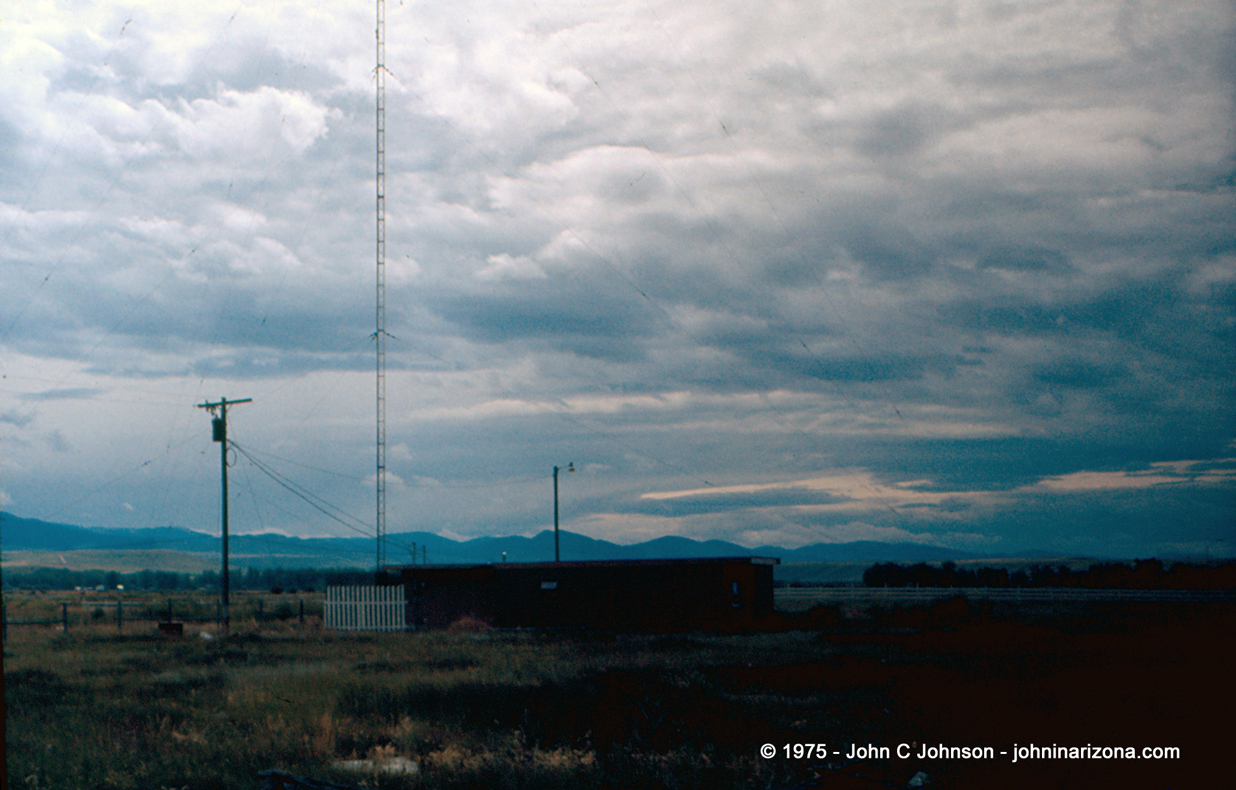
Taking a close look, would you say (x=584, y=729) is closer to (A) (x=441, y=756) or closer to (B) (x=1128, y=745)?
(A) (x=441, y=756)

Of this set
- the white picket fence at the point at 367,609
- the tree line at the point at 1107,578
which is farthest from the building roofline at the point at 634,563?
the tree line at the point at 1107,578

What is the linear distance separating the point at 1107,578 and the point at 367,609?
6132 cm

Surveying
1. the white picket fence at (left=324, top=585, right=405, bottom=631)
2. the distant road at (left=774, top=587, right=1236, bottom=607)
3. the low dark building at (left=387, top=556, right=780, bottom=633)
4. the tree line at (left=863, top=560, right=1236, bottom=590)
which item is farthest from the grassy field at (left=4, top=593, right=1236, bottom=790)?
the tree line at (left=863, top=560, right=1236, bottom=590)

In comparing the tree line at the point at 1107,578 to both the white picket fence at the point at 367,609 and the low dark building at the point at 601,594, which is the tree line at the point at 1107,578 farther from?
the white picket fence at the point at 367,609

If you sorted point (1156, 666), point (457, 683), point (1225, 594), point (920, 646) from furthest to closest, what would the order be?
point (1225, 594) < point (920, 646) < point (1156, 666) < point (457, 683)

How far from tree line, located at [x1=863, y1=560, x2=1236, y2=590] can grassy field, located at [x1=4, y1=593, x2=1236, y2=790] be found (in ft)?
144

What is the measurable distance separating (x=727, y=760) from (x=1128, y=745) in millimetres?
5425

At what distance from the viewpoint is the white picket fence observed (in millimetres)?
39406

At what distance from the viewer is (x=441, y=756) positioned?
1234cm

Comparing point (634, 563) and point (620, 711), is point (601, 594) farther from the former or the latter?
point (620, 711)

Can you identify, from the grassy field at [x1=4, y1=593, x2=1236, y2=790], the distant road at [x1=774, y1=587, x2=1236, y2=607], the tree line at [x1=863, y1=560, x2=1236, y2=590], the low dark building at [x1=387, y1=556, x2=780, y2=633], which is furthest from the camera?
the tree line at [x1=863, y1=560, x2=1236, y2=590]

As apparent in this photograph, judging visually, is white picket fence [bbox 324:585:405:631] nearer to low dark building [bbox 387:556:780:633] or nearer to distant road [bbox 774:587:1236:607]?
low dark building [bbox 387:556:780:633]

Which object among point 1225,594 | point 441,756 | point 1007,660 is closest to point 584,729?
point 441,756

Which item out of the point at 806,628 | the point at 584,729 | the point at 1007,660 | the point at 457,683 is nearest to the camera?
the point at 584,729
